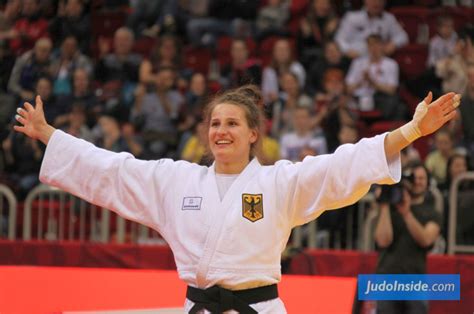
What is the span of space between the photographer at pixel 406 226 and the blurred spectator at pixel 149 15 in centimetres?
672

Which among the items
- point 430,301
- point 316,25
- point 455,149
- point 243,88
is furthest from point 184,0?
point 243,88

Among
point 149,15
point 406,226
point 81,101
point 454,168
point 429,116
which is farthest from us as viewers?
point 149,15

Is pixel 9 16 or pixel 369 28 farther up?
pixel 9 16

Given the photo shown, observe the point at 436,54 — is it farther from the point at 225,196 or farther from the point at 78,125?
the point at 225,196

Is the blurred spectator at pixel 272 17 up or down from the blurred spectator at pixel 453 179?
up

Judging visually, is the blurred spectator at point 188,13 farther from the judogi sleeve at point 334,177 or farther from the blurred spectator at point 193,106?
the judogi sleeve at point 334,177

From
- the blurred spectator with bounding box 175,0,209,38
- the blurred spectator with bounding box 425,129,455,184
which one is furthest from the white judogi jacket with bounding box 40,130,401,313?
the blurred spectator with bounding box 175,0,209,38

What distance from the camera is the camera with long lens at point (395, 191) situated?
23.9ft

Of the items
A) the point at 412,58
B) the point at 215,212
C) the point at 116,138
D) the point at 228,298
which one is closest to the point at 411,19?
the point at 412,58

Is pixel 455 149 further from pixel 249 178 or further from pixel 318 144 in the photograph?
pixel 249 178

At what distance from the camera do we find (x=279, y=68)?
1185cm

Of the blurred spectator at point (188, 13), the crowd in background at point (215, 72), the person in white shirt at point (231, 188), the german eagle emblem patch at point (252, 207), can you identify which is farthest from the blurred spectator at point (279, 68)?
the german eagle emblem patch at point (252, 207)

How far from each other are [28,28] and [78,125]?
3.16m

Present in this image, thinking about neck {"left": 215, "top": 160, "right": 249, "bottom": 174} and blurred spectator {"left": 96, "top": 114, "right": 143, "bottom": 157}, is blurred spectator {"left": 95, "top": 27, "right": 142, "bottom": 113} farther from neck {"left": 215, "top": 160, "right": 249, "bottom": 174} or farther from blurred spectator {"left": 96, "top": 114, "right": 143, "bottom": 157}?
neck {"left": 215, "top": 160, "right": 249, "bottom": 174}
